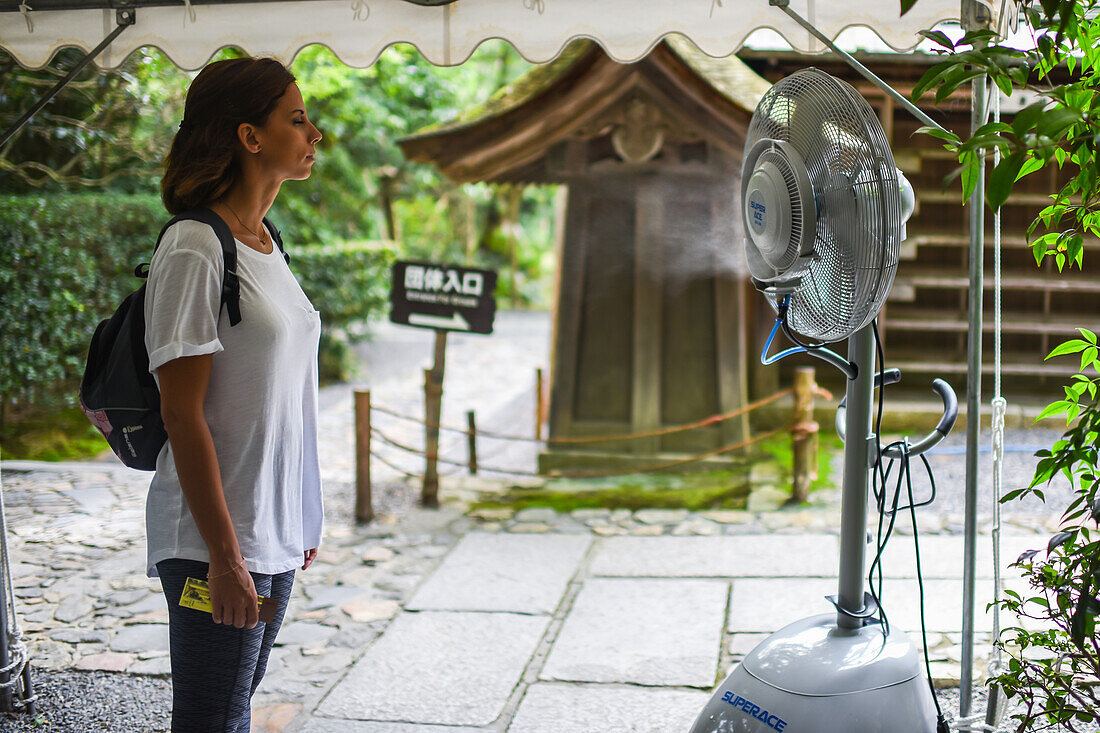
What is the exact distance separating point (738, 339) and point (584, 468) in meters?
1.65

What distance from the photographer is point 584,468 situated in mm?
7605

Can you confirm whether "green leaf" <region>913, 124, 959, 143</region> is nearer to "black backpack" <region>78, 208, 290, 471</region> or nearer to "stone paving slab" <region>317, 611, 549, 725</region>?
"black backpack" <region>78, 208, 290, 471</region>

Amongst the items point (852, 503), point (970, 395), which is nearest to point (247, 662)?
point (852, 503)

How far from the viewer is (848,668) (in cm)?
252

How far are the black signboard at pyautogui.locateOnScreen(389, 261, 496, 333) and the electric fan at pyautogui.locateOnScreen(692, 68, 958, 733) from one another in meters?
4.13

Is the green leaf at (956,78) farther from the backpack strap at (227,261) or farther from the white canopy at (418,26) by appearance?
the backpack strap at (227,261)

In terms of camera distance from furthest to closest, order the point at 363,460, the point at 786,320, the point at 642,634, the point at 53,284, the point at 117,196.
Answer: the point at 117,196
the point at 53,284
the point at 363,460
the point at 642,634
the point at 786,320

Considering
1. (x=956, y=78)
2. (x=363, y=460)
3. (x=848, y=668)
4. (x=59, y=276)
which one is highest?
(x=956, y=78)

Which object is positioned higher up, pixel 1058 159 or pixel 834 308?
pixel 1058 159

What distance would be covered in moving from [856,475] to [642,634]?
2.07m

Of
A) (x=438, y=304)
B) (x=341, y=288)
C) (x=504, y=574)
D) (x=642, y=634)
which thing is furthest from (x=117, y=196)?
(x=642, y=634)

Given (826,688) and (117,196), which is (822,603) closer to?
(826,688)

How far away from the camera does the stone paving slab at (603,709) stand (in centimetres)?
359

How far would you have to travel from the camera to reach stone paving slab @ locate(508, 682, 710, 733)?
3.59 m
